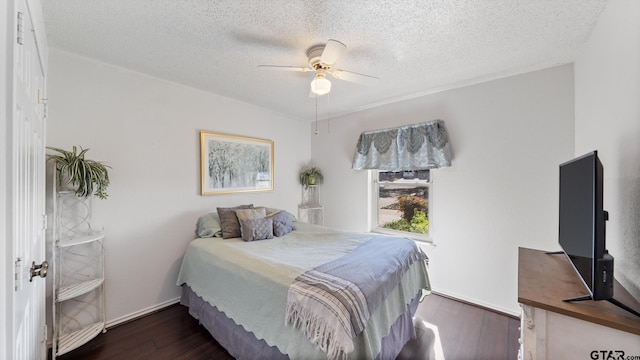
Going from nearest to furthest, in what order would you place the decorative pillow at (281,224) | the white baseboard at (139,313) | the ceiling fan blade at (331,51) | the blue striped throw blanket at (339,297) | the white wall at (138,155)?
the blue striped throw blanket at (339,297) → the ceiling fan blade at (331,51) → the white wall at (138,155) → the white baseboard at (139,313) → the decorative pillow at (281,224)

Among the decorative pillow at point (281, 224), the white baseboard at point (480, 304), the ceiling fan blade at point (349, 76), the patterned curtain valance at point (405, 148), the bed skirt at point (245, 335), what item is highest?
the ceiling fan blade at point (349, 76)

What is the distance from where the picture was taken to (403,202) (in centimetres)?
333

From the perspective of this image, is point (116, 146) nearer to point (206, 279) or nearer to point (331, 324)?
→ point (206, 279)

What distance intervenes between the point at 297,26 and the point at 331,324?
1922mm

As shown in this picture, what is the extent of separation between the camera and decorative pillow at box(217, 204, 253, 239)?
2.62m

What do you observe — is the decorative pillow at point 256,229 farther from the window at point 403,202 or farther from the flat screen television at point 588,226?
the flat screen television at point 588,226

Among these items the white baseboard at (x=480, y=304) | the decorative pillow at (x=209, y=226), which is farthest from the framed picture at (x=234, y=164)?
the white baseboard at (x=480, y=304)

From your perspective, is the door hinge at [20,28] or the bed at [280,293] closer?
the door hinge at [20,28]

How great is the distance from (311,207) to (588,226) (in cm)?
334

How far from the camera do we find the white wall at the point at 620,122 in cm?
116

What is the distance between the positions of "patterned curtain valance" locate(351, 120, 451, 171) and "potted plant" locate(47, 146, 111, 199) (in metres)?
2.90

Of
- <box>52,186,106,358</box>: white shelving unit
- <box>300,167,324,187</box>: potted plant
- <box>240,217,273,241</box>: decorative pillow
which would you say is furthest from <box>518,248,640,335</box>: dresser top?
<box>52,186,106,358</box>: white shelving unit

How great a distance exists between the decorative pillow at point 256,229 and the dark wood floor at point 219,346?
36.3 inches

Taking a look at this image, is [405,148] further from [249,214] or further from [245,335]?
[245,335]
